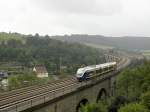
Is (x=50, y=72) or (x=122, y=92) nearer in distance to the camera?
(x=122, y=92)

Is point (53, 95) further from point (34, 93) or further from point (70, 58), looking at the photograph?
point (70, 58)

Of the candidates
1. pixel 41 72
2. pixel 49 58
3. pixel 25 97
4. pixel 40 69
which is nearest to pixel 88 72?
pixel 25 97

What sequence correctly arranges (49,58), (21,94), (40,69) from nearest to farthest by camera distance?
1. (21,94)
2. (40,69)
3. (49,58)

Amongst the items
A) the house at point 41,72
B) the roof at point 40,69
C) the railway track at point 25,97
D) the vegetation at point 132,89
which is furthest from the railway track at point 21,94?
the roof at point 40,69

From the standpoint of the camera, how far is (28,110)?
36.9m

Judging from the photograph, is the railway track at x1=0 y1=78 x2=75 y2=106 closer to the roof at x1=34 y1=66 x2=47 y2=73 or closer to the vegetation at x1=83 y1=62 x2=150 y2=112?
the vegetation at x1=83 y1=62 x2=150 y2=112

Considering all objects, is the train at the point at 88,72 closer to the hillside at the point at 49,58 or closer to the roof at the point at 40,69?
the roof at the point at 40,69

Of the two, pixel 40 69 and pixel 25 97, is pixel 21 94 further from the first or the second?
pixel 40 69

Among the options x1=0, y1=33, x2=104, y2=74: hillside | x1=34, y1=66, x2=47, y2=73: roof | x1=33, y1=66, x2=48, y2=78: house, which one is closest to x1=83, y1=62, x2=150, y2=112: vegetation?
x1=33, y1=66, x2=48, y2=78: house

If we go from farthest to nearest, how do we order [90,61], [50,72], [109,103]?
[90,61]
[50,72]
[109,103]

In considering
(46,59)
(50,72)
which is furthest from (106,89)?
(46,59)

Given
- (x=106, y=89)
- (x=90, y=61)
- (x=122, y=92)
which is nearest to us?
(x=122, y=92)

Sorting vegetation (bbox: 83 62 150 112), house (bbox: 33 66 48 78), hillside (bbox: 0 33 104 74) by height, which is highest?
vegetation (bbox: 83 62 150 112)

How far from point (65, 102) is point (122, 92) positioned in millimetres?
19264
